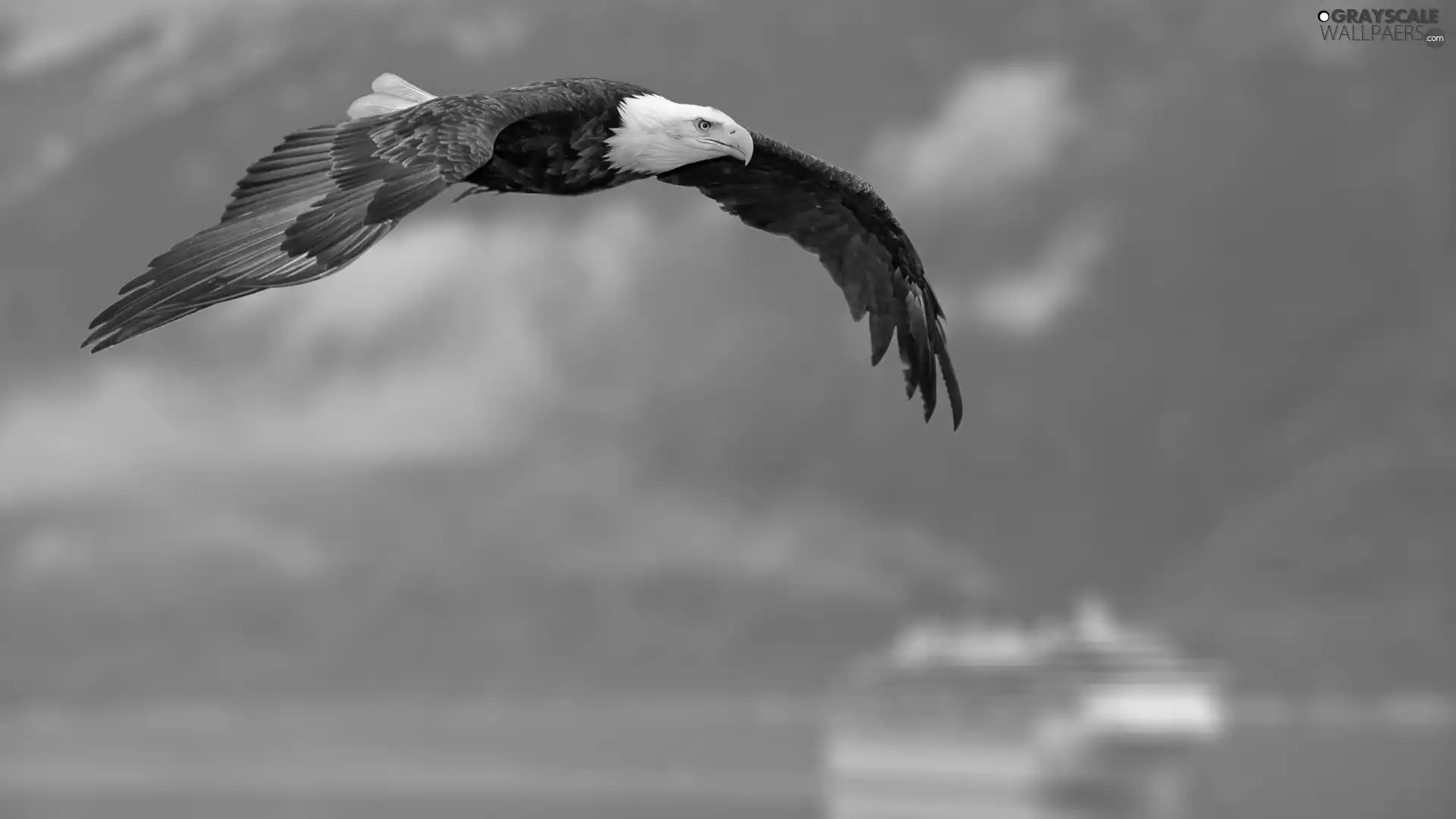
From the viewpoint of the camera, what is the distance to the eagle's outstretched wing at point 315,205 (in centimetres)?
836

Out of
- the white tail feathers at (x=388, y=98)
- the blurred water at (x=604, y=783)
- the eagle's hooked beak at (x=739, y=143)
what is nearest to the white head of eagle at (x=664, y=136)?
the eagle's hooked beak at (x=739, y=143)

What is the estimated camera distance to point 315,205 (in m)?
9.02

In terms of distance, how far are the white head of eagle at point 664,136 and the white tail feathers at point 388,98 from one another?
3.51 feet

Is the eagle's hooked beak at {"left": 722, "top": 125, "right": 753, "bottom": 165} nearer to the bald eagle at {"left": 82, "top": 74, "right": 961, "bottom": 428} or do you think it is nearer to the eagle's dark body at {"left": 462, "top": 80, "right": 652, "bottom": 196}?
the bald eagle at {"left": 82, "top": 74, "right": 961, "bottom": 428}

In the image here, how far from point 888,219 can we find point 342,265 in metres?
5.01

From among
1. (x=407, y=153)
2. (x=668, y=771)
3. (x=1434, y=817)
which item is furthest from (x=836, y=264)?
(x=668, y=771)

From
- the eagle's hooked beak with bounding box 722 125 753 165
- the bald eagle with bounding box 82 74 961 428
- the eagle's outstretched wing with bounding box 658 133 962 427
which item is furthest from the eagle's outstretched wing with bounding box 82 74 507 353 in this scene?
the eagle's outstretched wing with bounding box 658 133 962 427

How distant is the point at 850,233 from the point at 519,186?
9.36 feet

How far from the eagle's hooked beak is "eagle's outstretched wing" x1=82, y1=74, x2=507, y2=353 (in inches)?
64.6

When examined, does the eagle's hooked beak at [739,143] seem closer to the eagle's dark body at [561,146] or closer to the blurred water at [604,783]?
the eagle's dark body at [561,146]

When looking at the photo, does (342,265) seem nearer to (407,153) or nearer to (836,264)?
(407,153)

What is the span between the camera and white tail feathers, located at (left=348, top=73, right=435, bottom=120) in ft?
35.1

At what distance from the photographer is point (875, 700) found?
8031 cm

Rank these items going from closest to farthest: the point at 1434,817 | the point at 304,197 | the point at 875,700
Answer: the point at 304,197
the point at 875,700
the point at 1434,817
